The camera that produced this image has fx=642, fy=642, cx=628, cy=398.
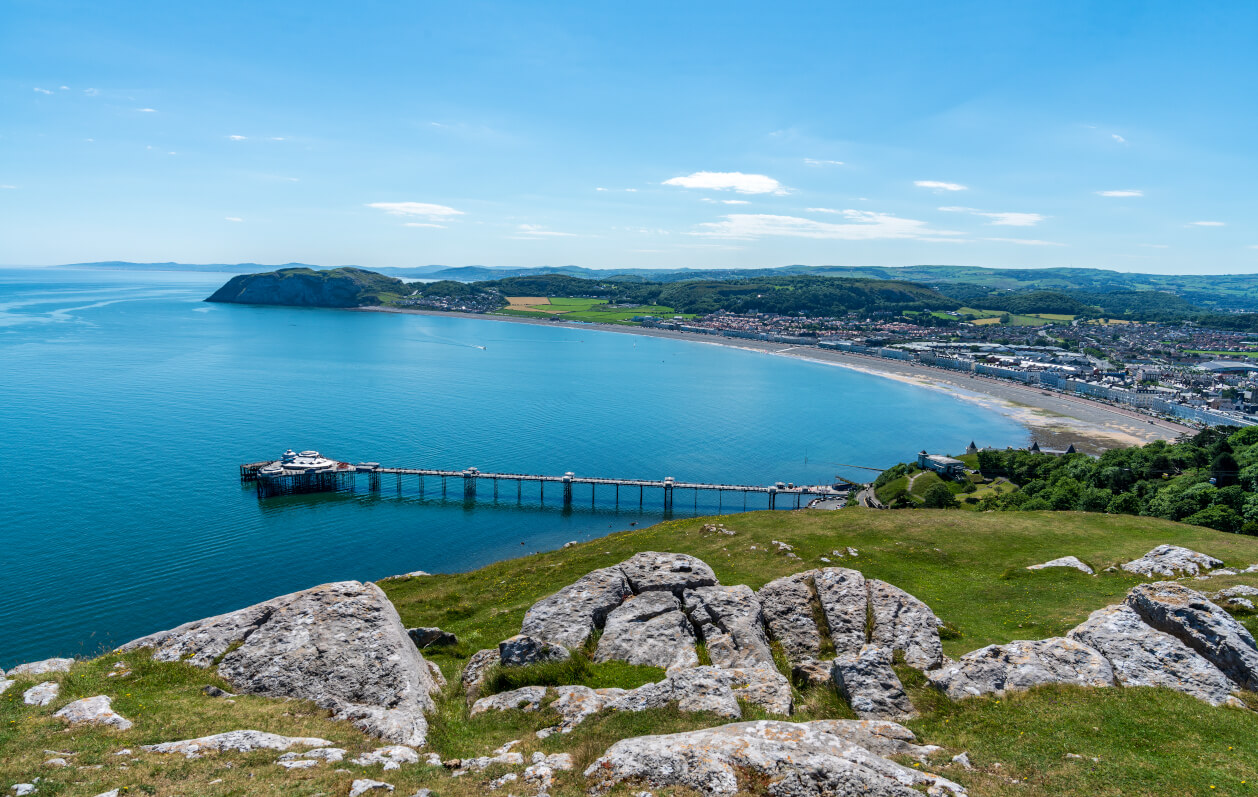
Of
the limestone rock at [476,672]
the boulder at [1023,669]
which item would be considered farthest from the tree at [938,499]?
the limestone rock at [476,672]

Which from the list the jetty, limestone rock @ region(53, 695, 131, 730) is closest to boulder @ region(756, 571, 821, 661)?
limestone rock @ region(53, 695, 131, 730)

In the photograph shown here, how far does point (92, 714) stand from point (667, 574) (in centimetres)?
2007

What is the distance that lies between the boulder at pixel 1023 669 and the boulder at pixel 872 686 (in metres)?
1.82

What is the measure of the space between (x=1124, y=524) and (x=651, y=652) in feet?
132

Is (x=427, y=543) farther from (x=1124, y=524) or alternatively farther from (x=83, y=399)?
(x=83, y=399)

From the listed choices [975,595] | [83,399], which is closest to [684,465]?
[975,595]

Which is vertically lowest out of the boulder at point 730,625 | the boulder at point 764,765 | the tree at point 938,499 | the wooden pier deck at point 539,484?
the wooden pier deck at point 539,484

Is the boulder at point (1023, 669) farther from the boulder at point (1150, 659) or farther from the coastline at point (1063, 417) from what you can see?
the coastline at point (1063, 417)

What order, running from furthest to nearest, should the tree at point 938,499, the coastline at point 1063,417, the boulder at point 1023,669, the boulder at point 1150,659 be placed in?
the coastline at point 1063,417 → the tree at point 938,499 → the boulder at point 1023,669 → the boulder at point 1150,659

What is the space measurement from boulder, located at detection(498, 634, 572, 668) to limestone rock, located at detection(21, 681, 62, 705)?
12.8 metres

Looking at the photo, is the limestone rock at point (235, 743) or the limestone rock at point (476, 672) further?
the limestone rock at point (476, 672)

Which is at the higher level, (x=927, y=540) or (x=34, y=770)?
(x=34, y=770)

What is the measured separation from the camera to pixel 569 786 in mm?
14859

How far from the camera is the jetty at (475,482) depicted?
86.7 m
